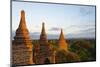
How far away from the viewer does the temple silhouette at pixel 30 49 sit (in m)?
2.39

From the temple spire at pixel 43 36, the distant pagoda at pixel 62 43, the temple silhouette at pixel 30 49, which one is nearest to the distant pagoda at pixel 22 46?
the temple silhouette at pixel 30 49

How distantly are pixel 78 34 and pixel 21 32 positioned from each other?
2.45 feet

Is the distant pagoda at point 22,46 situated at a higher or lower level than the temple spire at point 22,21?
lower

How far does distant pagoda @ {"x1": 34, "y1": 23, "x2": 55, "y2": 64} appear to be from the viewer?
248 centimetres

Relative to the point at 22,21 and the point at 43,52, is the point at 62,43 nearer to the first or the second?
the point at 43,52

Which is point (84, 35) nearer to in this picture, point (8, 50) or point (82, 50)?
point (82, 50)

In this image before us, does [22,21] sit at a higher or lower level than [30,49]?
higher

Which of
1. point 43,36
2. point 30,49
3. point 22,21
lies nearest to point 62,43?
point 43,36

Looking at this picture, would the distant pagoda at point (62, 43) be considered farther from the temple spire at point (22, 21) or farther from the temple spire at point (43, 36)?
the temple spire at point (22, 21)

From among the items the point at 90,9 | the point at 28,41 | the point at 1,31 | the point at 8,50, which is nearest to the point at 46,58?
the point at 28,41

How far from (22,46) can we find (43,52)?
0.27 meters

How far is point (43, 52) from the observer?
2.51m

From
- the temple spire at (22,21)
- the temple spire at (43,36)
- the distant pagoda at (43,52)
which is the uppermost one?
the temple spire at (22,21)

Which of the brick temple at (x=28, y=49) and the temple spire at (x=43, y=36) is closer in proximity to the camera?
the brick temple at (x=28, y=49)
